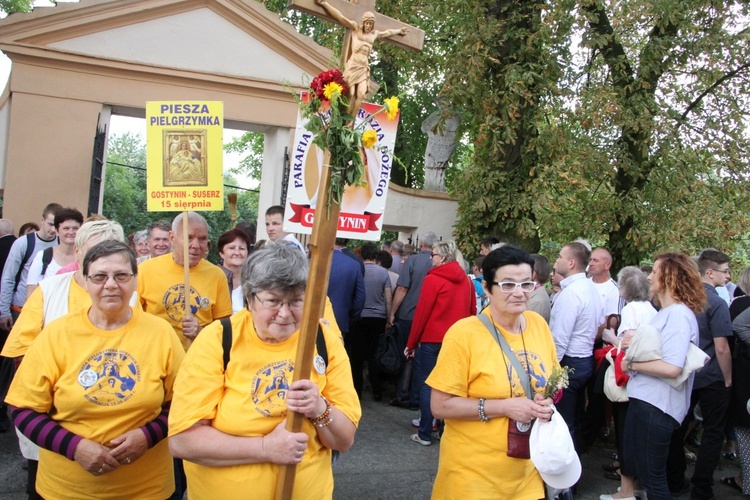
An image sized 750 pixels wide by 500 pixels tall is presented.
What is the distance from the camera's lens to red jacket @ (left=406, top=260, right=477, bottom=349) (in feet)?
22.8

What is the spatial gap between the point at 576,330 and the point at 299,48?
7.23m

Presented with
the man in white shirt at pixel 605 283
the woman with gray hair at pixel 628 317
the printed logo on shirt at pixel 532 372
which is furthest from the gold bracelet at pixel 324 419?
the man in white shirt at pixel 605 283

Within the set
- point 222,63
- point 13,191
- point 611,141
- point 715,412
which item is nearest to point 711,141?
point 611,141

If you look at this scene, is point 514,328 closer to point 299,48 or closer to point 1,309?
point 1,309

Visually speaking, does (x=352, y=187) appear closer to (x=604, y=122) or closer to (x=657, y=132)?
(x=604, y=122)

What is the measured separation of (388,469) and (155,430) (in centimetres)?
349

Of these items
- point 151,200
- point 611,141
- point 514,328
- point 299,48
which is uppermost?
point 299,48

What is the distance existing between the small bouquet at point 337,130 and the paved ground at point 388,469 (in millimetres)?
3714

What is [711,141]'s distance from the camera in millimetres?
10656

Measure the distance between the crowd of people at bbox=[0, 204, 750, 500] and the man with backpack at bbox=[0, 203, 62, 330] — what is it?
134cm

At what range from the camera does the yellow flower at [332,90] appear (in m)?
2.47

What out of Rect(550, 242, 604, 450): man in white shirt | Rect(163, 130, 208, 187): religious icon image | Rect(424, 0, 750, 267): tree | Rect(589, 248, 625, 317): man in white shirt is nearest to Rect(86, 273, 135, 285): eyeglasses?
Rect(163, 130, 208, 187): religious icon image

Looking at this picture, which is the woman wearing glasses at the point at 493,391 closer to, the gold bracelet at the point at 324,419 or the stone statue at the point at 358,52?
the gold bracelet at the point at 324,419

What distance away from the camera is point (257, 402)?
2666mm
